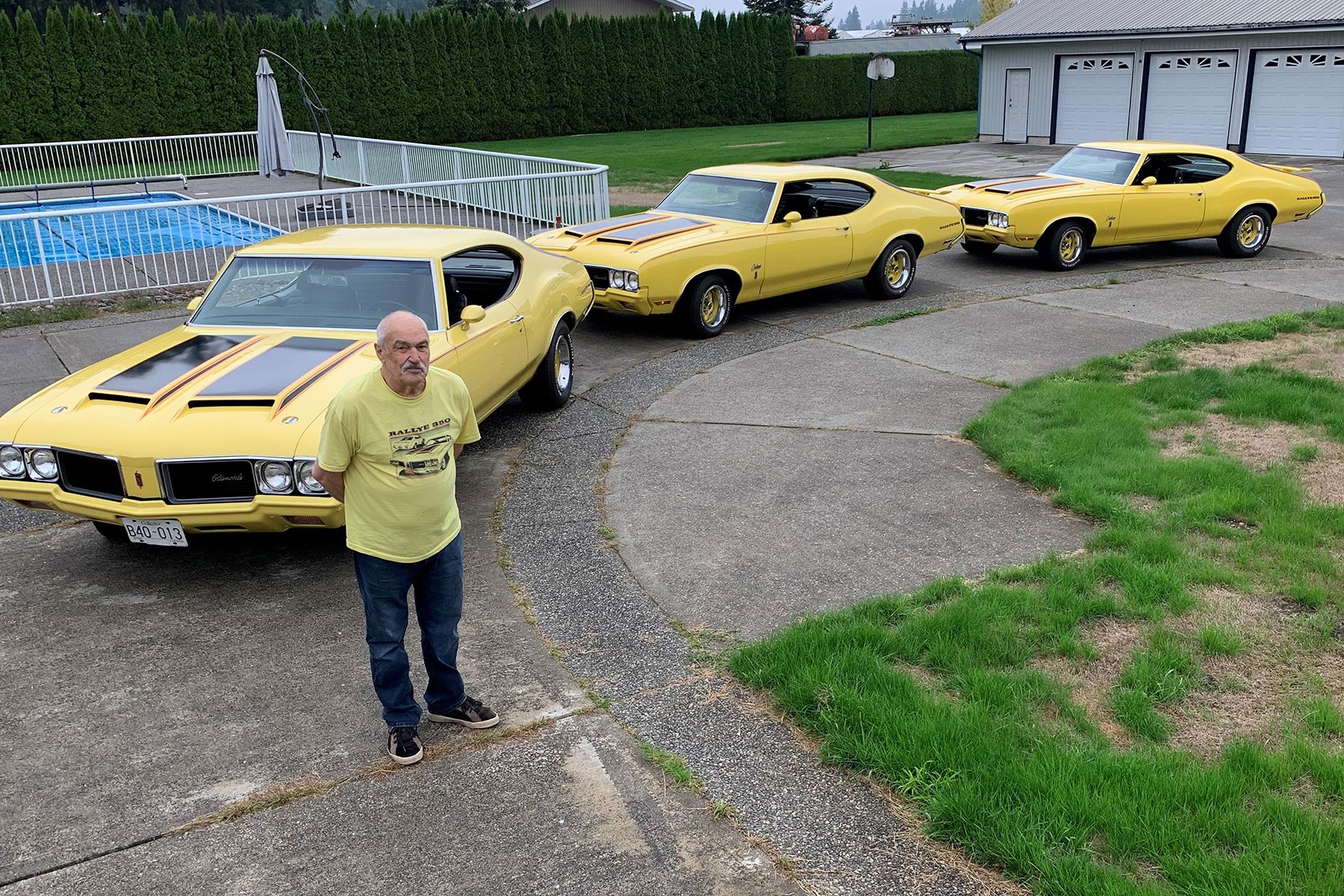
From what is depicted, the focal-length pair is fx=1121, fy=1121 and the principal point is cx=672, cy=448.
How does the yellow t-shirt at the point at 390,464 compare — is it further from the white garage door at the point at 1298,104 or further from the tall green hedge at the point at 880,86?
the tall green hedge at the point at 880,86

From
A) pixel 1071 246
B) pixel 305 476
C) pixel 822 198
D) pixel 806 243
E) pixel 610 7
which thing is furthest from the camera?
pixel 610 7

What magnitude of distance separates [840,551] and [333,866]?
10.1 ft

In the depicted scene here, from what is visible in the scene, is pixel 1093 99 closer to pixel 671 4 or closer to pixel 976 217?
pixel 976 217

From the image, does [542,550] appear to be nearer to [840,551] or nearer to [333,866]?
[840,551]

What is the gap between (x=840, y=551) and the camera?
5.74m

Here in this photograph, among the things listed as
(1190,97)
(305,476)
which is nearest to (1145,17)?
(1190,97)

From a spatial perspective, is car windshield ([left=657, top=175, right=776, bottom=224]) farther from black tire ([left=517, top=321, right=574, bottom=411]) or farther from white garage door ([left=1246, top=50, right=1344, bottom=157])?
white garage door ([left=1246, top=50, right=1344, bottom=157])

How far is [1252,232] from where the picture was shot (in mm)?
14406

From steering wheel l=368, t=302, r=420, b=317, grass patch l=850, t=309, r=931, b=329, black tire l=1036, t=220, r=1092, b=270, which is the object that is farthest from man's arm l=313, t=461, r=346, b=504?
black tire l=1036, t=220, r=1092, b=270

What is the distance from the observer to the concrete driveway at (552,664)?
3.52 m

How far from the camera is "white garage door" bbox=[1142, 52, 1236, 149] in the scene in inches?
1078

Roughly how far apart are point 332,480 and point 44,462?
2.26 meters

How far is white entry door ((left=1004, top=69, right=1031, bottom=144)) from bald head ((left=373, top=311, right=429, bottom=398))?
31390mm

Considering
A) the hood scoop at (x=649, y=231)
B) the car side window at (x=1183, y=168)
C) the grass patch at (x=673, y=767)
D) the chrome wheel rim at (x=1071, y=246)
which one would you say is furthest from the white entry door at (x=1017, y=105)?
the grass patch at (x=673, y=767)
